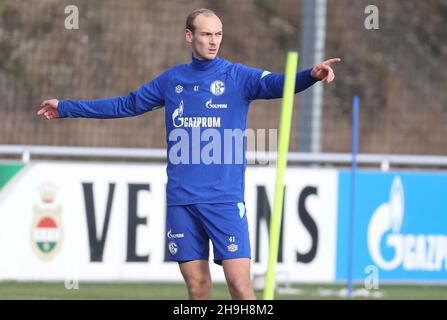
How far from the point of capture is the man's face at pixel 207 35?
23.9 ft

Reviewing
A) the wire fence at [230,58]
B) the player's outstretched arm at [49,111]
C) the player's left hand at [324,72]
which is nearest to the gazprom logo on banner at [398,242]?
the wire fence at [230,58]

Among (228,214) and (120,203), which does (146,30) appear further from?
(228,214)

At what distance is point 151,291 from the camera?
12375 millimetres

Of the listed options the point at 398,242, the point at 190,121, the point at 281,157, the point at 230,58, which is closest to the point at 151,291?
the point at 398,242

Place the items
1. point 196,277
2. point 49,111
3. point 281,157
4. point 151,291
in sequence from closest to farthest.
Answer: point 281,157 → point 196,277 → point 49,111 → point 151,291

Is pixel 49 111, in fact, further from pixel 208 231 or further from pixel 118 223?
pixel 118 223

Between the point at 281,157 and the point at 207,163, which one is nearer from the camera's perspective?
the point at 281,157

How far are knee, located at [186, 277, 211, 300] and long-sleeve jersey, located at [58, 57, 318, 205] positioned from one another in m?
0.44

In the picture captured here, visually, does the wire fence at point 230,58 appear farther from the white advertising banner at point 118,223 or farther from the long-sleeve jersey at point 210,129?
the long-sleeve jersey at point 210,129

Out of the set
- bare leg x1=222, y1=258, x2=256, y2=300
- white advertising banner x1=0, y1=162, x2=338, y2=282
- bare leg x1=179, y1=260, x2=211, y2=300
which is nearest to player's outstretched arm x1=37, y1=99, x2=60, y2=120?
bare leg x1=179, y1=260, x2=211, y2=300

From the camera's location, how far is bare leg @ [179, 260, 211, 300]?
7297 millimetres

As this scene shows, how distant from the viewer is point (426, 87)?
22.0 meters

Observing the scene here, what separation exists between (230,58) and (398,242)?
799 cm

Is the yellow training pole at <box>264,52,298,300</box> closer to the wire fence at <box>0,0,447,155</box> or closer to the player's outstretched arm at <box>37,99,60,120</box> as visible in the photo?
the player's outstretched arm at <box>37,99,60,120</box>
